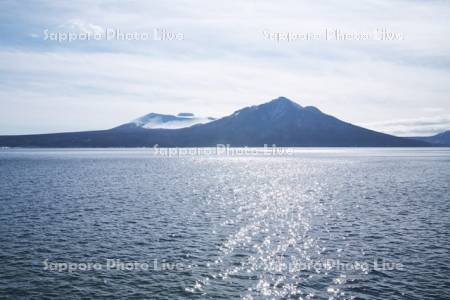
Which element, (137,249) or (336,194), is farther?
(336,194)

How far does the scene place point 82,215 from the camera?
2276 inches

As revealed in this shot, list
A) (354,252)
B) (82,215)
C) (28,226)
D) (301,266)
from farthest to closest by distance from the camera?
(82,215) → (28,226) → (354,252) → (301,266)

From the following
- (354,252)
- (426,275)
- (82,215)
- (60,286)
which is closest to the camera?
(60,286)

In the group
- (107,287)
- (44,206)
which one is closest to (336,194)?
(44,206)

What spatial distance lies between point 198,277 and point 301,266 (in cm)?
959

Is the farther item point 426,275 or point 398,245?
point 398,245

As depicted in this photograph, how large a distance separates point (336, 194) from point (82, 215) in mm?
53327

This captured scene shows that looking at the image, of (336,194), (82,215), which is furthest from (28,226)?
(336,194)

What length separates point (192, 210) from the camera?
64.2 m

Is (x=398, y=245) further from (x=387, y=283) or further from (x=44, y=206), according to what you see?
(x=44, y=206)

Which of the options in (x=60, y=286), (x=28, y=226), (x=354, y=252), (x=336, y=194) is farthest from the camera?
(x=336, y=194)

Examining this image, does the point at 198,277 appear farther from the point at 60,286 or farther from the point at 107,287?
the point at 60,286

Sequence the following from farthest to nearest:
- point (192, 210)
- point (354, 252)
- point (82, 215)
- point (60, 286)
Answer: point (192, 210), point (82, 215), point (354, 252), point (60, 286)

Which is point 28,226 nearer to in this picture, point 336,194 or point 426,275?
point 426,275
